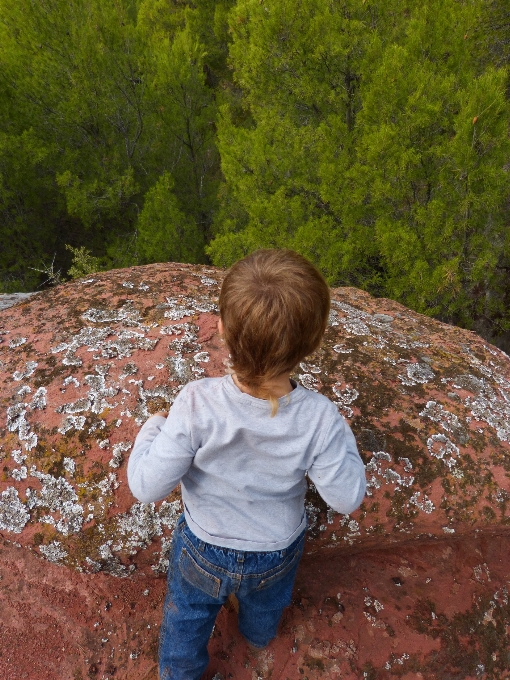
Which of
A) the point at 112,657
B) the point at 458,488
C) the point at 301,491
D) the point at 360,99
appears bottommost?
the point at 112,657

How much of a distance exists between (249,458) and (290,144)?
20.6ft

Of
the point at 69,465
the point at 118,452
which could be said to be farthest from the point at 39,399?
the point at 118,452

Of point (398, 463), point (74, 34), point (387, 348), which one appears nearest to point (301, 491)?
point (398, 463)

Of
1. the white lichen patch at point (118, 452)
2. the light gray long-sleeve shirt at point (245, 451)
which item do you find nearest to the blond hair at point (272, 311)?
the light gray long-sleeve shirt at point (245, 451)

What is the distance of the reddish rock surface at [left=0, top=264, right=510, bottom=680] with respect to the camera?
1.83 metres

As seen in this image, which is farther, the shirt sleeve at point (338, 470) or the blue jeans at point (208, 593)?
the blue jeans at point (208, 593)

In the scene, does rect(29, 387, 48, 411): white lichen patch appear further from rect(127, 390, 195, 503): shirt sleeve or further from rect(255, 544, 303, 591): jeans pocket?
rect(255, 544, 303, 591): jeans pocket

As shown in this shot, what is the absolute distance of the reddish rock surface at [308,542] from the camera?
6.02ft

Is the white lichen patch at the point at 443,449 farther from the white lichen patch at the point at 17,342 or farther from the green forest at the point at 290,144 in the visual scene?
the green forest at the point at 290,144

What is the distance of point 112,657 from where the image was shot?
6.01 feet

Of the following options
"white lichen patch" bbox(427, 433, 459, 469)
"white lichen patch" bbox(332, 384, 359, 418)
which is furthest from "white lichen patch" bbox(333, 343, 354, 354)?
"white lichen patch" bbox(427, 433, 459, 469)

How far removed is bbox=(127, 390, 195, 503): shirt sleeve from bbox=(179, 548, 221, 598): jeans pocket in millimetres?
371

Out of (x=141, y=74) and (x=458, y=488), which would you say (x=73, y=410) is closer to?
(x=458, y=488)

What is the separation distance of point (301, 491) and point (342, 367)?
1064 mm
